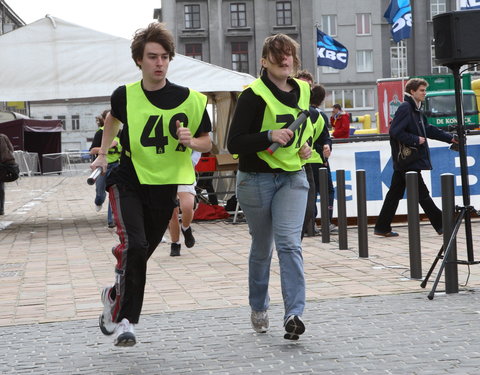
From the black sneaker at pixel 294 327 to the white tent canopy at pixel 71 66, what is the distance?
10.3 m

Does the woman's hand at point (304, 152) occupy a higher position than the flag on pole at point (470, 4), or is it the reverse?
the flag on pole at point (470, 4)

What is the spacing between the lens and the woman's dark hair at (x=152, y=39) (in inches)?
217

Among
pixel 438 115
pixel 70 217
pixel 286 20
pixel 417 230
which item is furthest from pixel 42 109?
pixel 417 230

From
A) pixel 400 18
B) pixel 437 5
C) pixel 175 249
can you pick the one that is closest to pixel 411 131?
pixel 175 249

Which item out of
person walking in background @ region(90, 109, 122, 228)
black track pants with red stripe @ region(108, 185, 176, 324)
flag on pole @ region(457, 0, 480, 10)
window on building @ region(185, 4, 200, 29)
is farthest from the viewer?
window on building @ region(185, 4, 200, 29)

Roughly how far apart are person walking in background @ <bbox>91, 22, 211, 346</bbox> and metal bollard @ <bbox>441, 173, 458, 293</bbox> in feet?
8.03

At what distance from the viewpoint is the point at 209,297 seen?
24.8ft

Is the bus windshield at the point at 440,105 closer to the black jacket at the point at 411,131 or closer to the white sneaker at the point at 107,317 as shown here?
the black jacket at the point at 411,131

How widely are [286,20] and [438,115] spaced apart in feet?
146

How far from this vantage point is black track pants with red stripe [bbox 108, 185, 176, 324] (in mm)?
5262

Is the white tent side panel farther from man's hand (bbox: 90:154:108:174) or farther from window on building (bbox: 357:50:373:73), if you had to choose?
window on building (bbox: 357:50:373:73)

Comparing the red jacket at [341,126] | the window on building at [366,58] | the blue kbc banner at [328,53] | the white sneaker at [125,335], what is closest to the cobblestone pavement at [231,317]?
the white sneaker at [125,335]

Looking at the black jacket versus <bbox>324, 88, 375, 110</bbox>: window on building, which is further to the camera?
<bbox>324, 88, 375, 110</bbox>: window on building

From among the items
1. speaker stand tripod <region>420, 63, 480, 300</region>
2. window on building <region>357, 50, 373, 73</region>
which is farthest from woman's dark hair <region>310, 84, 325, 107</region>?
window on building <region>357, 50, 373, 73</region>
